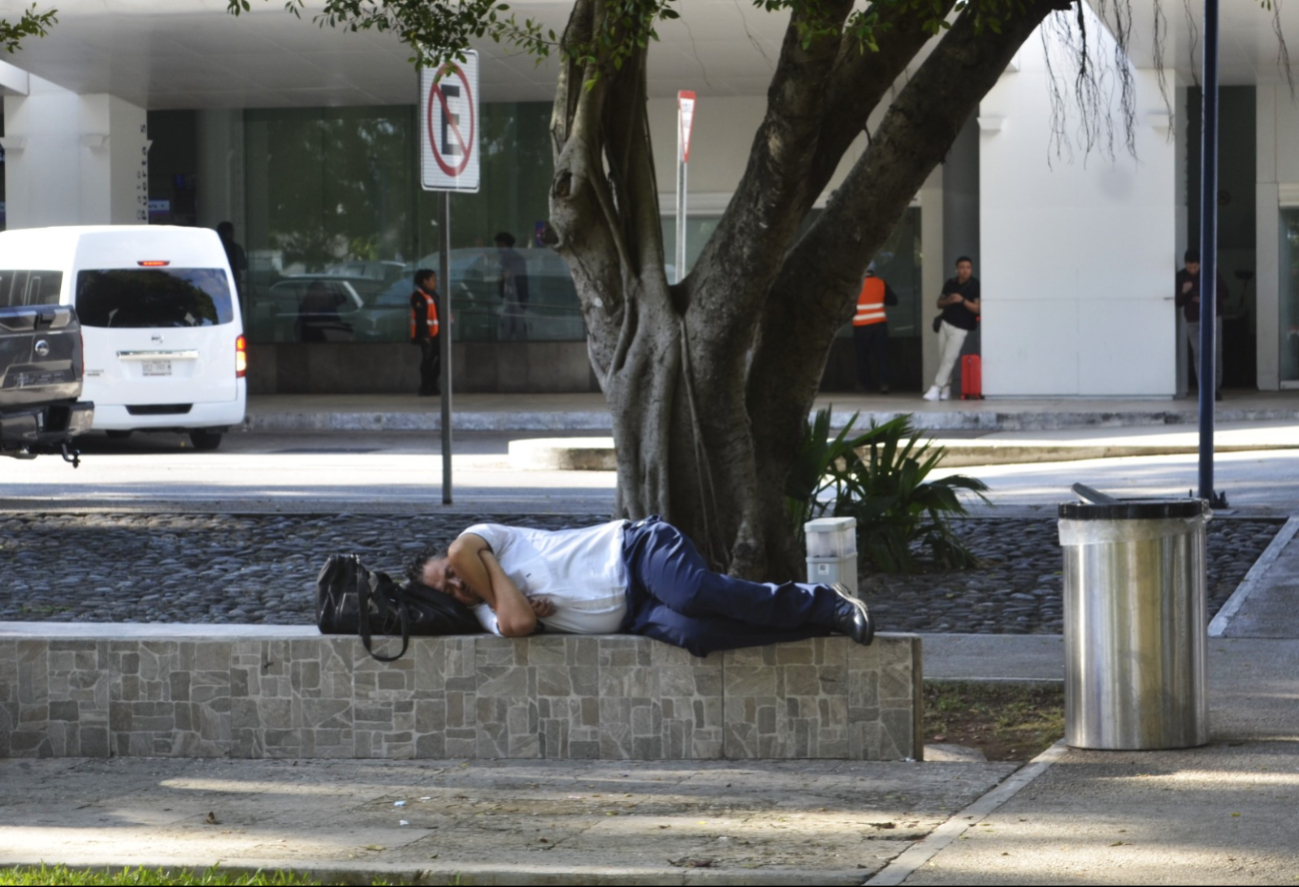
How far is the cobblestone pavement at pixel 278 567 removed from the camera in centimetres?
874

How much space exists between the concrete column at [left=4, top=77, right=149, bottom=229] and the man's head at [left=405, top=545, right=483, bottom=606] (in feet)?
65.0

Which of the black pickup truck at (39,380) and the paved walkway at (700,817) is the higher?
the black pickup truck at (39,380)

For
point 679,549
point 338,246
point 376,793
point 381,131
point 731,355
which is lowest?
point 376,793

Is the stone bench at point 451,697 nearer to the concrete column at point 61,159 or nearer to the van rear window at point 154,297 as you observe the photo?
the van rear window at point 154,297

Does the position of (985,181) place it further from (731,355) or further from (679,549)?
(679,549)

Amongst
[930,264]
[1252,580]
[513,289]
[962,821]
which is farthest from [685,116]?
[513,289]

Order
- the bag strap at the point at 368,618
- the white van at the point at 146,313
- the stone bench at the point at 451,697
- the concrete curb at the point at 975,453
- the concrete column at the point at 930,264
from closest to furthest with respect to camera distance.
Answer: the stone bench at the point at 451,697 < the bag strap at the point at 368,618 < the concrete curb at the point at 975,453 < the white van at the point at 146,313 < the concrete column at the point at 930,264

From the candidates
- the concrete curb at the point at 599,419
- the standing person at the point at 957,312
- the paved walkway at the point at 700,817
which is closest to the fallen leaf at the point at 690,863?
the paved walkway at the point at 700,817

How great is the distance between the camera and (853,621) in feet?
18.5

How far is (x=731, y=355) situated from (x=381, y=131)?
1921 cm

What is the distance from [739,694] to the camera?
579cm

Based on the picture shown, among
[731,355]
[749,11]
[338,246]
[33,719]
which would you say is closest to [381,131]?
[338,246]

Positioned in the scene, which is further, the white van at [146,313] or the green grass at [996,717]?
the white van at [146,313]

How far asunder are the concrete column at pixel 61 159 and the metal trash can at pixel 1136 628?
20.8 metres
